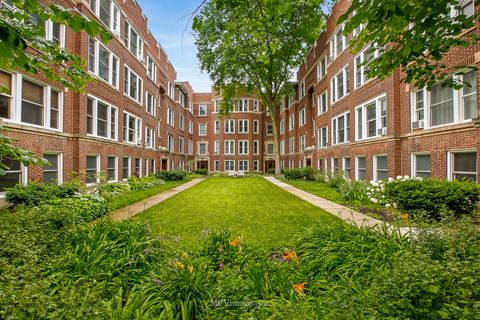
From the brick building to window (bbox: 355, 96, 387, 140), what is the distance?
59 mm

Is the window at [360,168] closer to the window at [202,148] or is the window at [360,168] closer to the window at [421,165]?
the window at [421,165]

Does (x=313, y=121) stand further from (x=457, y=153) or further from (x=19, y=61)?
(x=19, y=61)

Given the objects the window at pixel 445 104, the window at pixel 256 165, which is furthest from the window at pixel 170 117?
the window at pixel 445 104

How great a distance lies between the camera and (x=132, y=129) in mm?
18750

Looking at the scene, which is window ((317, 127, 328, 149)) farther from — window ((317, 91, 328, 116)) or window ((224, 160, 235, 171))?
window ((224, 160, 235, 171))

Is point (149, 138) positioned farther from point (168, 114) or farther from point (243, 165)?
point (243, 165)

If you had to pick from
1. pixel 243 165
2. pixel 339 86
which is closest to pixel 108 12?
pixel 339 86

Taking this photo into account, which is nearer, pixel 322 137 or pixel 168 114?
pixel 322 137

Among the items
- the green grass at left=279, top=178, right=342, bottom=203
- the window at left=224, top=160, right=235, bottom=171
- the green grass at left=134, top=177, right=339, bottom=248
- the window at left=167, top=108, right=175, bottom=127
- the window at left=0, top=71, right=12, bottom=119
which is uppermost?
the window at left=167, top=108, right=175, bottom=127

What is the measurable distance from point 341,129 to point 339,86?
3.22 metres

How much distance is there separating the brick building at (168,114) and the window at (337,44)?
0.28 feet

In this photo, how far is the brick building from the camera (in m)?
9.10

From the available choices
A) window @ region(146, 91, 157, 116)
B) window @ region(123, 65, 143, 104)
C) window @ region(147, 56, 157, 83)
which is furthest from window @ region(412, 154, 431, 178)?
window @ region(147, 56, 157, 83)

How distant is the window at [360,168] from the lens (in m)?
15.5
